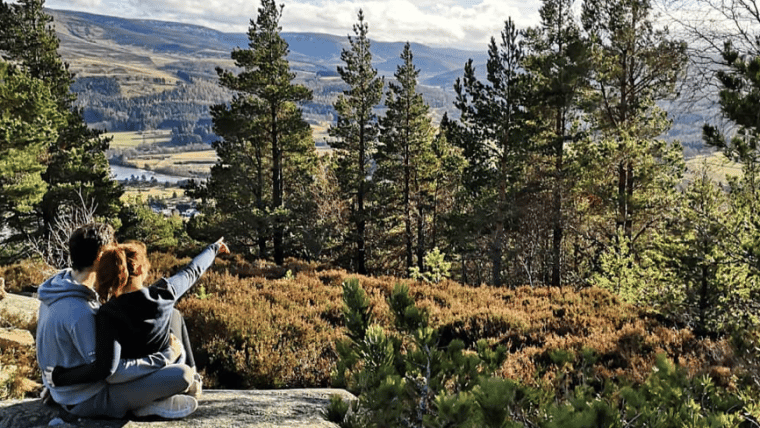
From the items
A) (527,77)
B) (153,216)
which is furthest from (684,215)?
(153,216)

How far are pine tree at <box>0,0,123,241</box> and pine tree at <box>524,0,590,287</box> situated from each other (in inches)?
728

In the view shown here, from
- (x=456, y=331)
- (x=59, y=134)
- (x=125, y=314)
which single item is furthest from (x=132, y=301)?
(x=59, y=134)

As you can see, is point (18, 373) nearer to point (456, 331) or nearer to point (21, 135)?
point (456, 331)

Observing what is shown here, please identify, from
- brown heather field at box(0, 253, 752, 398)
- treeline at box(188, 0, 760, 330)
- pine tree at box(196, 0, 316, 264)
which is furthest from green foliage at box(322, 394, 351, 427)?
pine tree at box(196, 0, 316, 264)

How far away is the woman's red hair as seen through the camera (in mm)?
3809

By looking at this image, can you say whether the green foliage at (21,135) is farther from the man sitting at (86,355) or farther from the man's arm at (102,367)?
the man's arm at (102,367)

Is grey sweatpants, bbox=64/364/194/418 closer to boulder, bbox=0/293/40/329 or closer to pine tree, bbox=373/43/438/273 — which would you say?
boulder, bbox=0/293/40/329

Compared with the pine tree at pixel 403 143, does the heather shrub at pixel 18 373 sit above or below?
below

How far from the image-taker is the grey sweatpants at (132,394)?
3830 mm

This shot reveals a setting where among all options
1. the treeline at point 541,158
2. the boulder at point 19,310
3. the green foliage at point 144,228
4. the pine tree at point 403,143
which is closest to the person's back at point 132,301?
the boulder at point 19,310

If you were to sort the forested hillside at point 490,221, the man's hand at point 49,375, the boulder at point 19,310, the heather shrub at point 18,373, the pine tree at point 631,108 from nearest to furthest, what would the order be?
the forested hillside at point 490,221, the man's hand at point 49,375, the heather shrub at point 18,373, the boulder at point 19,310, the pine tree at point 631,108

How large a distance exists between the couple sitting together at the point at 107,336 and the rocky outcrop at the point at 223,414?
99 millimetres

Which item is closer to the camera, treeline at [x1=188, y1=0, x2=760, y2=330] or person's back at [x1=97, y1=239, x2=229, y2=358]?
person's back at [x1=97, y1=239, x2=229, y2=358]

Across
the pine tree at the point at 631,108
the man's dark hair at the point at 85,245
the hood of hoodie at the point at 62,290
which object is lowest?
the hood of hoodie at the point at 62,290
